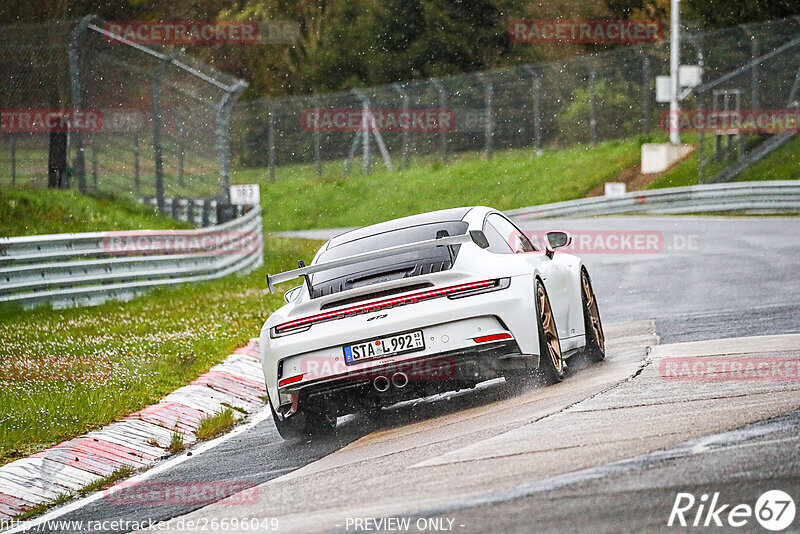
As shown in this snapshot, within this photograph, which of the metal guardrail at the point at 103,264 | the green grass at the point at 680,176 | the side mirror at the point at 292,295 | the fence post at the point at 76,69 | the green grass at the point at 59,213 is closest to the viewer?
the side mirror at the point at 292,295

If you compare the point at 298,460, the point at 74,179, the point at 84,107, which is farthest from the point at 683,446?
the point at 74,179

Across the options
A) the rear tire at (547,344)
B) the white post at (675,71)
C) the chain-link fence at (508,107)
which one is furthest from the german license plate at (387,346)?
the white post at (675,71)

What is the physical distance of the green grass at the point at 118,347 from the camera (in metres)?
8.51

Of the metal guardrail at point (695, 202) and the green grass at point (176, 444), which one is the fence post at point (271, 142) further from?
the green grass at point (176, 444)

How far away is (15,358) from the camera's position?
11.8 meters

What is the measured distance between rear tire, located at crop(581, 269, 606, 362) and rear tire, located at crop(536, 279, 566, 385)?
107cm

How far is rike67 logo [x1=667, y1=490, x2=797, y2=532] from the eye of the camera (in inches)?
171

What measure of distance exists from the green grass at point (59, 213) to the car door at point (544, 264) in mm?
13509

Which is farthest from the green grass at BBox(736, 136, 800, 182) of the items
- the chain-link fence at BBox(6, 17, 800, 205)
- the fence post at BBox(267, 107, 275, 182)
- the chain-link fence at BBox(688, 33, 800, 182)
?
the fence post at BBox(267, 107, 275, 182)

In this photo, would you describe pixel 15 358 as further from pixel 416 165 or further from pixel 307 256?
pixel 416 165

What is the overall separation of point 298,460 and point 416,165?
118ft

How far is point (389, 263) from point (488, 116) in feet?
107

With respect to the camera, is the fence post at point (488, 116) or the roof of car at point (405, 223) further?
the fence post at point (488, 116)

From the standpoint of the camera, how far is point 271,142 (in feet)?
141
